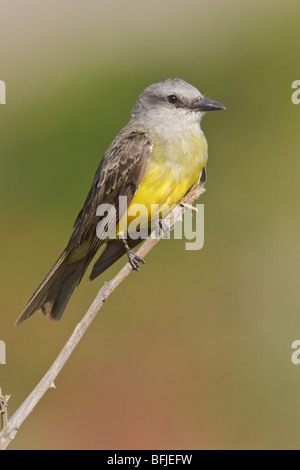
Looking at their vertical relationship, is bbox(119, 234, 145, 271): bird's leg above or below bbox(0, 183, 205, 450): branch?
above

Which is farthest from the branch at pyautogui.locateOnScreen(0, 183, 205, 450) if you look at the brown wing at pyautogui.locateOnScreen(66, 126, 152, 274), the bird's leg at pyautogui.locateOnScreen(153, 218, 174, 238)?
the brown wing at pyautogui.locateOnScreen(66, 126, 152, 274)

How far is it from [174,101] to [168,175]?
614mm

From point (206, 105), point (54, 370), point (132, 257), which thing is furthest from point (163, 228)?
point (54, 370)

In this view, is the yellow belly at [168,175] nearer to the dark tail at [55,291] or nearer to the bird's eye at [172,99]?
the bird's eye at [172,99]

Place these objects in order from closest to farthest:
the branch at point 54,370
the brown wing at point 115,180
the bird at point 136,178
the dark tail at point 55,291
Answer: the branch at point 54,370 → the dark tail at point 55,291 → the bird at point 136,178 → the brown wing at point 115,180

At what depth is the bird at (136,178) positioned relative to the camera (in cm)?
495

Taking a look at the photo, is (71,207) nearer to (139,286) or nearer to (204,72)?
(139,286)

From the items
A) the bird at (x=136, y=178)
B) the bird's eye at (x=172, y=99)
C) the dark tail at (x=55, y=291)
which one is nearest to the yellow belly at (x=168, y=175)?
the bird at (x=136, y=178)

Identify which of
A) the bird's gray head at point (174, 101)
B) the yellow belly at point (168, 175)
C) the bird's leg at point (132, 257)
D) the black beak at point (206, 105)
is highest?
the bird's gray head at point (174, 101)

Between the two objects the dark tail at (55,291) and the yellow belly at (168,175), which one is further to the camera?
the yellow belly at (168,175)

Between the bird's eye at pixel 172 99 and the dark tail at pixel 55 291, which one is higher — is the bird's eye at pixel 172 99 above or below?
above

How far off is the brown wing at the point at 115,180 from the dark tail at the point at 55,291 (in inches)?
5.7

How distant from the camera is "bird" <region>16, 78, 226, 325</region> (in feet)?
16.2

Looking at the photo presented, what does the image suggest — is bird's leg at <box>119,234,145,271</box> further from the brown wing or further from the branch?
the branch
